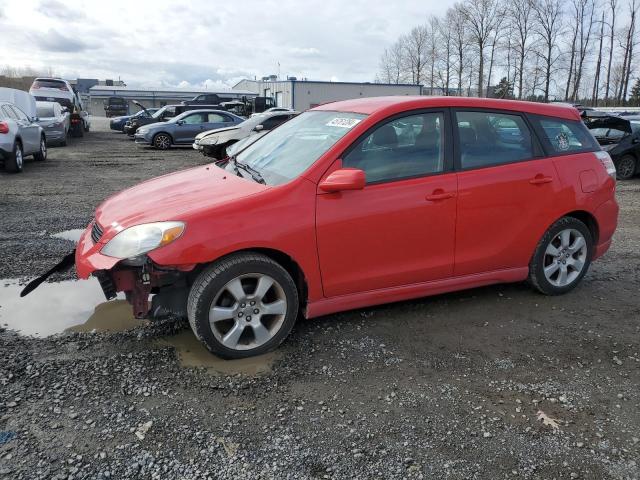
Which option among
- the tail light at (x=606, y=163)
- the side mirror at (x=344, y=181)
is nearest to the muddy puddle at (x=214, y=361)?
the side mirror at (x=344, y=181)

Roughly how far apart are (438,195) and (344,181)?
0.85 meters

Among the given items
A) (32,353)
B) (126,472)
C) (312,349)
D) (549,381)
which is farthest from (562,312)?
(32,353)

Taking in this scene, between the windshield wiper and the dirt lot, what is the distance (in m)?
1.18

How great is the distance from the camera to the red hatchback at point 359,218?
3.42 meters

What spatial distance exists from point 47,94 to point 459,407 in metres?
26.3

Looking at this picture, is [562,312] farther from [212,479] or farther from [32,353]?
[32,353]

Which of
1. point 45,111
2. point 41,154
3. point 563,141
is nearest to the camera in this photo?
point 563,141

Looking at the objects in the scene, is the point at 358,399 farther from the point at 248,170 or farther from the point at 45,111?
the point at 45,111

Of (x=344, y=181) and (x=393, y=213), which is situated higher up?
(x=344, y=181)

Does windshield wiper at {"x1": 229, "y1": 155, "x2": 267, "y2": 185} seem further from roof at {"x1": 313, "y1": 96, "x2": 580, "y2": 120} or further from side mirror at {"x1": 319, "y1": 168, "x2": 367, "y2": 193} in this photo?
roof at {"x1": 313, "y1": 96, "x2": 580, "y2": 120}

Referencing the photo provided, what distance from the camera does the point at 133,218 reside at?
3.54 m

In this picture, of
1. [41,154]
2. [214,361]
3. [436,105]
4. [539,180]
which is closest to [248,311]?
[214,361]

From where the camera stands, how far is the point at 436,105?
Result: 4160 mm

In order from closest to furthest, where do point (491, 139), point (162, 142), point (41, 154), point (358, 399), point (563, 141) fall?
point (358, 399) < point (491, 139) < point (563, 141) < point (41, 154) < point (162, 142)
